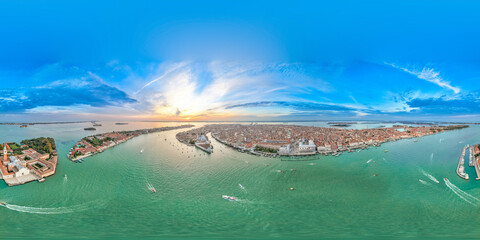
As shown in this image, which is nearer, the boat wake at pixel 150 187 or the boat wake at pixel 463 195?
the boat wake at pixel 463 195

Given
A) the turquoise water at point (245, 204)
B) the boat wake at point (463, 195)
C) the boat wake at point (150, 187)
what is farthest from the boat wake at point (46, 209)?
the boat wake at point (463, 195)

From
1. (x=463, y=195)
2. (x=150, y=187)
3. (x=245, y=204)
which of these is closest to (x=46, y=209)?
(x=150, y=187)

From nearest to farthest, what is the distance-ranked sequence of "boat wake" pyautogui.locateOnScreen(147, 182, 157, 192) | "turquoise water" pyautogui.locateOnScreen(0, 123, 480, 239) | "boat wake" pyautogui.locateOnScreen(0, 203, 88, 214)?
"turquoise water" pyautogui.locateOnScreen(0, 123, 480, 239), "boat wake" pyautogui.locateOnScreen(0, 203, 88, 214), "boat wake" pyautogui.locateOnScreen(147, 182, 157, 192)

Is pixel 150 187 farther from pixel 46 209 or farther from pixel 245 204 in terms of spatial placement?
pixel 245 204

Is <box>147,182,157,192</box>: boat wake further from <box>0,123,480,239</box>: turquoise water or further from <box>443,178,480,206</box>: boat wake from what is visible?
<box>443,178,480,206</box>: boat wake

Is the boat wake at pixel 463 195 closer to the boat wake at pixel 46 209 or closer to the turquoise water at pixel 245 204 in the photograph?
the turquoise water at pixel 245 204

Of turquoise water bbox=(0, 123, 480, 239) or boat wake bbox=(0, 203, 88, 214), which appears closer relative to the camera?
turquoise water bbox=(0, 123, 480, 239)

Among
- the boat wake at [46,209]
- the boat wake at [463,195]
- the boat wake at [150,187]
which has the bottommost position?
the boat wake at [463,195]

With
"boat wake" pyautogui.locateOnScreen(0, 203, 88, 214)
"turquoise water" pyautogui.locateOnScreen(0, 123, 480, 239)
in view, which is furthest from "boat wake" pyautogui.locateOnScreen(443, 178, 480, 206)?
"boat wake" pyautogui.locateOnScreen(0, 203, 88, 214)

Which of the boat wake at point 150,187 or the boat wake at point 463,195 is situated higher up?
the boat wake at point 150,187
